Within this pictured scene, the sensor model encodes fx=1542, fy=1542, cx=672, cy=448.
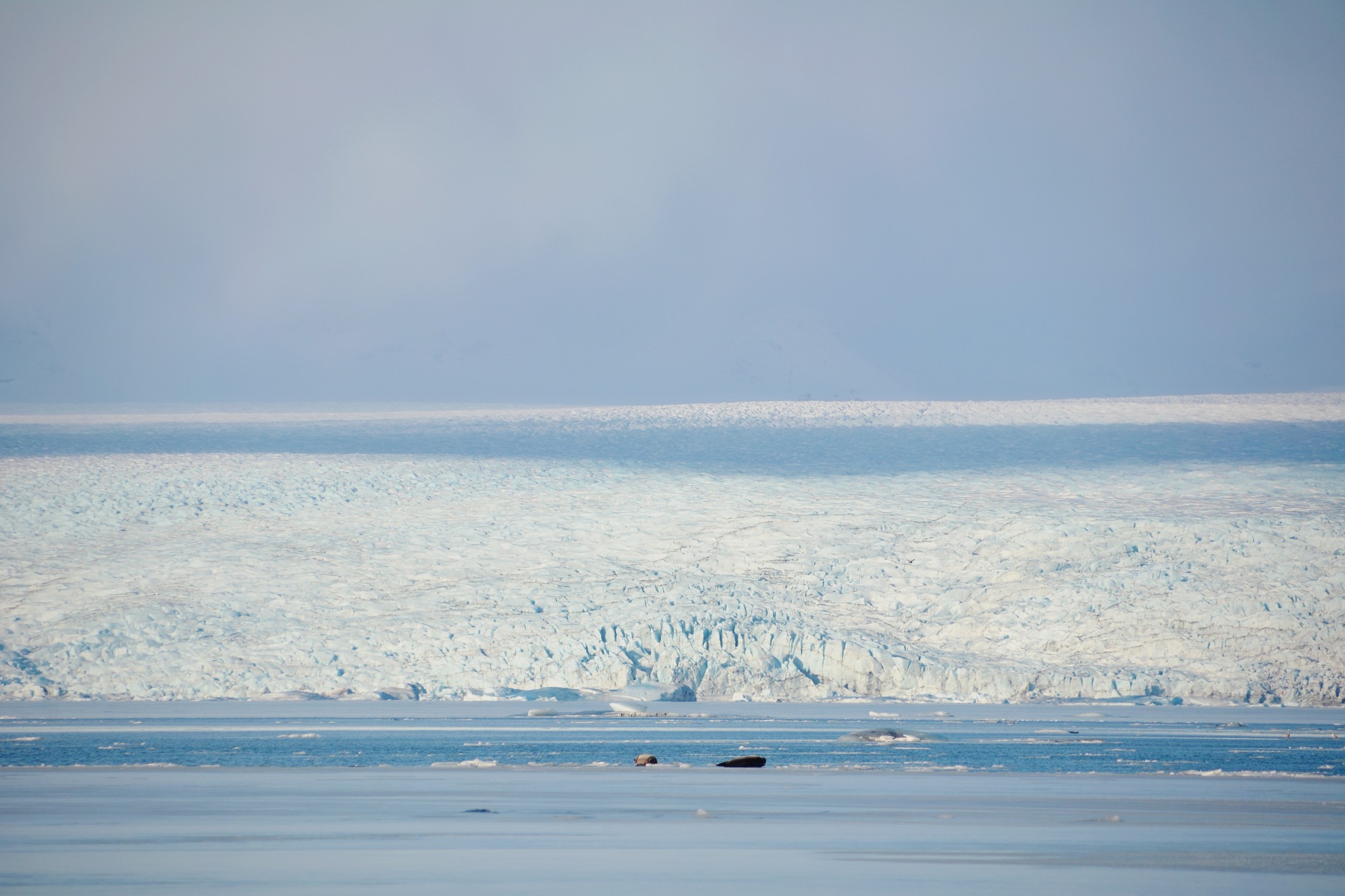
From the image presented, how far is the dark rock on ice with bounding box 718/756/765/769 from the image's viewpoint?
1467cm

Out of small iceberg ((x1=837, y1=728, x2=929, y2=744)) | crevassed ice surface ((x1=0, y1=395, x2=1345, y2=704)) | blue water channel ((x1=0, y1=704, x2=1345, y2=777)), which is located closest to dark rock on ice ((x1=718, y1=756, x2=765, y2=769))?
blue water channel ((x1=0, y1=704, x2=1345, y2=777))

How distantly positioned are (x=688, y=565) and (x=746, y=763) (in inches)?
573

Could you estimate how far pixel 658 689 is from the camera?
79.9 ft

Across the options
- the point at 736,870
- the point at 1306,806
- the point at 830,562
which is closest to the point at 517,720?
the point at 830,562

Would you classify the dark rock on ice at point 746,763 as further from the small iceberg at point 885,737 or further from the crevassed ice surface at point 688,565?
the crevassed ice surface at point 688,565

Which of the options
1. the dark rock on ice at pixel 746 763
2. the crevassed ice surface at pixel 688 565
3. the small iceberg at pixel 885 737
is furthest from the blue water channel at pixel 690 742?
the crevassed ice surface at pixel 688 565

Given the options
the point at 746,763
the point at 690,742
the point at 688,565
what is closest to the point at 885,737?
the point at 690,742

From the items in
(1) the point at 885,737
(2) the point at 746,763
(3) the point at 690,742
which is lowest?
(3) the point at 690,742

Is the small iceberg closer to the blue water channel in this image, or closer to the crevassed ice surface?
the blue water channel

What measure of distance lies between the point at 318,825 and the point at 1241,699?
18.7m

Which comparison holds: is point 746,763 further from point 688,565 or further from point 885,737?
point 688,565

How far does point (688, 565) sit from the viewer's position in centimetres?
2928

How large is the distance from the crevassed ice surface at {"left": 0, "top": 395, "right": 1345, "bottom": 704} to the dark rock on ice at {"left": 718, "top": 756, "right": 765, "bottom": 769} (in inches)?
379

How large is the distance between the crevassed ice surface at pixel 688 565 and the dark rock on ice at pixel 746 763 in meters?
9.62
